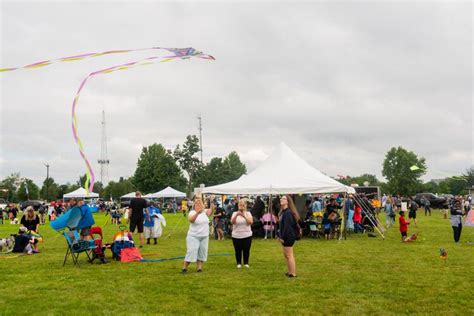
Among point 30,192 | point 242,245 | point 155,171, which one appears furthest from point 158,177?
point 242,245

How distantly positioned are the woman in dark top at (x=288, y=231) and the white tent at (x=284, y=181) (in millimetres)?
6340

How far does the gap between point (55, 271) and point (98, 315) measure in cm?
362

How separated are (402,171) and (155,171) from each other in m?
44.0

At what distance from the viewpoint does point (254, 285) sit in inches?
277

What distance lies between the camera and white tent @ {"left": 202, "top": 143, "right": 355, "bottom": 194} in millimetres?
14047

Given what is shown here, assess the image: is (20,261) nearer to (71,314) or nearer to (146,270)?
(146,270)

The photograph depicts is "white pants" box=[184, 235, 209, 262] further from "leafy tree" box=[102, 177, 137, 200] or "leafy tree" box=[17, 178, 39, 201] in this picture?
"leafy tree" box=[17, 178, 39, 201]

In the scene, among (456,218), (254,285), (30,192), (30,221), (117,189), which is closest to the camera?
(254,285)

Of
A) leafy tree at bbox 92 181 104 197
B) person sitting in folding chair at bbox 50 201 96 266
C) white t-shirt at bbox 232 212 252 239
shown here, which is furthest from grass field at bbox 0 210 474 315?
leafy tree at bbox 92 181 104 197

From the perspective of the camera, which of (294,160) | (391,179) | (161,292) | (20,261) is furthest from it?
(391,179)

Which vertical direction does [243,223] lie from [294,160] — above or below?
below

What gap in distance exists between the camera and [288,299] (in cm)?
612

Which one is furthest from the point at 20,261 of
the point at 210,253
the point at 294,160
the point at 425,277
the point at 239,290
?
the point at 294,160

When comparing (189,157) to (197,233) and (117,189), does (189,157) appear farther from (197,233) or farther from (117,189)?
(197,233)
